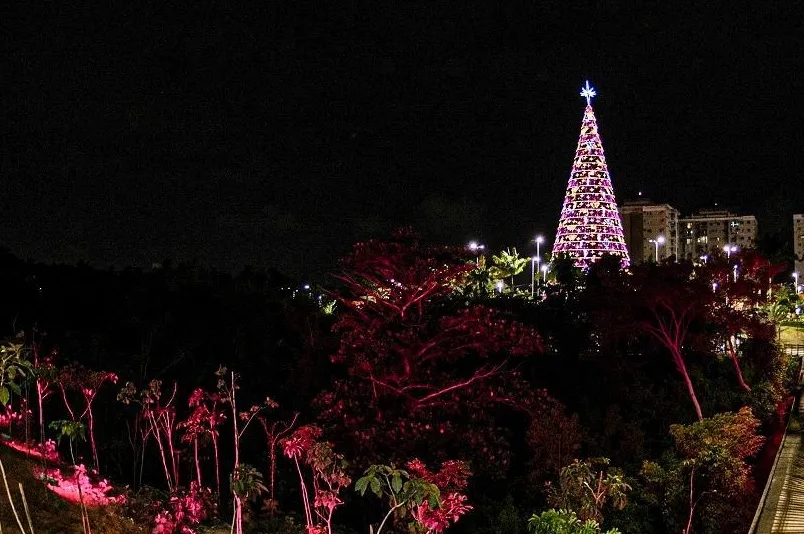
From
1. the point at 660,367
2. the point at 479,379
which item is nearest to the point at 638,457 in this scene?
the point at 479,379

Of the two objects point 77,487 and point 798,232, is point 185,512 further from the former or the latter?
point 798,232

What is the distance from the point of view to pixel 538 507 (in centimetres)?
895

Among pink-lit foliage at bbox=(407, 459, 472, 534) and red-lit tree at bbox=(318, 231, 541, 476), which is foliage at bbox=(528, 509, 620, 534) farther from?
red-lit tree at bbox=(318, 231, 541, 476)

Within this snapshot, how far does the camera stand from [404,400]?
860cm

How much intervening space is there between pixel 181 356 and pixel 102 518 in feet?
21.8

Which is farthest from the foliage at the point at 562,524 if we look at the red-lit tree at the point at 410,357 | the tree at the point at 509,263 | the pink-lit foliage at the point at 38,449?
the tree at the point at 509,263

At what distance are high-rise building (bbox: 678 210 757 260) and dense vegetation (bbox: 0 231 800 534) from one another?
86.5m

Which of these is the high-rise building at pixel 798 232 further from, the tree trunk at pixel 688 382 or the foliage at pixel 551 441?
the foliage at pixel 551 441

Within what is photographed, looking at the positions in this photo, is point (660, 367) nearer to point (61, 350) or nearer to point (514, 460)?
point (514, 460)

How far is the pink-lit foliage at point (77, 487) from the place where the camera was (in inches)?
241

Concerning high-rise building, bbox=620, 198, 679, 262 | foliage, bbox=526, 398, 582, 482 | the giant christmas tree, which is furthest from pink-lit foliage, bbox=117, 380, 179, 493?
high-rise building, bbox=620, 198, 679, 262

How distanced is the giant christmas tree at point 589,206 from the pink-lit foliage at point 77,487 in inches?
1158

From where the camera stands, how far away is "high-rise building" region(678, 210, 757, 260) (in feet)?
315

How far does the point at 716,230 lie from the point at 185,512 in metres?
102
